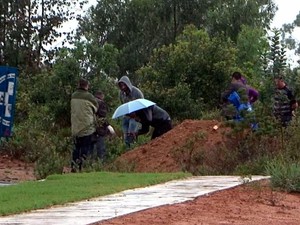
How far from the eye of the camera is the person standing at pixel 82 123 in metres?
16.1

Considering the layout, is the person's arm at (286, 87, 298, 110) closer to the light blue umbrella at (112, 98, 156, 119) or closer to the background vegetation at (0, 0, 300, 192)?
the background vegetation at (0, 0, 300, 192)

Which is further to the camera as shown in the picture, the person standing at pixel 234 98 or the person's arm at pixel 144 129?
the person's arm at pixel 144 129

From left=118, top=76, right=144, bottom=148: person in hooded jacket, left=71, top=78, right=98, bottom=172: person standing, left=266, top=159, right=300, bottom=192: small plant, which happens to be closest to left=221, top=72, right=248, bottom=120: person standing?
left=118, top=76, right=144, bottom=148: person in hooded jacket

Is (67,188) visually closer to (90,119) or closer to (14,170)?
(90,119)

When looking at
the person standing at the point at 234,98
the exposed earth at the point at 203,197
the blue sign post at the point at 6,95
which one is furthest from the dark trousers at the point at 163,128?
the blue sign post at the point at 6,95

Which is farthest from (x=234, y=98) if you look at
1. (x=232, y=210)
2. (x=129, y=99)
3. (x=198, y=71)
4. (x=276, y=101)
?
(x=198, y=71)

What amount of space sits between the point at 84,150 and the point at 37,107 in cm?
1152

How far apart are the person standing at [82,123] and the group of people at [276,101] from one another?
2348 millimetres

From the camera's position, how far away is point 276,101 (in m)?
15.6

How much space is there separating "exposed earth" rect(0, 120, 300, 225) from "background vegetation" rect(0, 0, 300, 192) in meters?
0.73

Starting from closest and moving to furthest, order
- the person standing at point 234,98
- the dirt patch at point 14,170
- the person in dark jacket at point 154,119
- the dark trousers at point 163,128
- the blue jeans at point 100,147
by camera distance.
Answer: the person standing at point 234,98, the blue jeans at point 100,147, the person in dark jacket at point 154,119, the dirt patch at point 14,170, the dark trousers at point 163,128

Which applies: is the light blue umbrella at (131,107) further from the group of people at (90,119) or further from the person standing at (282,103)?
the person standing at (282,103)

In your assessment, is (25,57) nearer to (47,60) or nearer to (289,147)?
(47,60)

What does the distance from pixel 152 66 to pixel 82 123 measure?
471 inches
